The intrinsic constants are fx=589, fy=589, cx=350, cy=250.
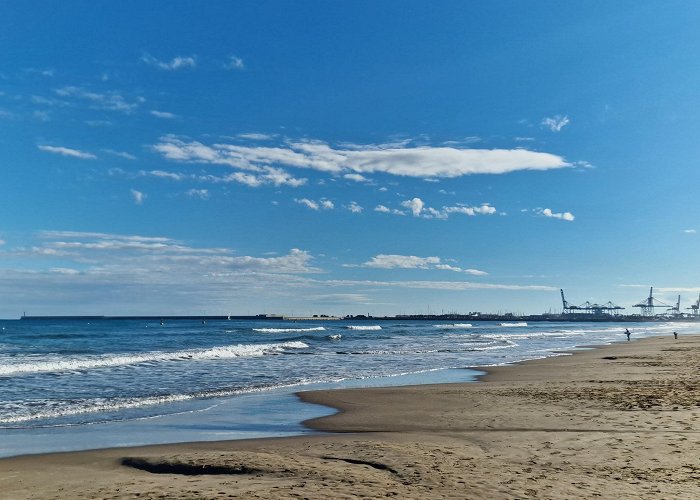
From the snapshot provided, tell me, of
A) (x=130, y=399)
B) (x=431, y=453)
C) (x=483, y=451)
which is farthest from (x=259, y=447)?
(x=130, y=399)

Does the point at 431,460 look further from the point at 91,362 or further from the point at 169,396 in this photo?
the point at 91,362

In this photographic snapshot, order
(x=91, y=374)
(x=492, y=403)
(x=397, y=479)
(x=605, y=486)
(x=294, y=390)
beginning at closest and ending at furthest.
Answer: (x=605, y=486), (x=397, y=479), (x=492, y=403), (x=294, y=390), (x=91, y=374)

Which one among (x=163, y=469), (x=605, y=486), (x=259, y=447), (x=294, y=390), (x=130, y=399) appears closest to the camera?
(x=605, y=486)

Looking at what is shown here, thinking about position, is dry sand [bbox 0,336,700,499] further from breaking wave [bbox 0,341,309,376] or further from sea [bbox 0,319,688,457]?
breaking wave [bbox 0,341,309,376]

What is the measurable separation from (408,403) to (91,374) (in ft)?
53.8

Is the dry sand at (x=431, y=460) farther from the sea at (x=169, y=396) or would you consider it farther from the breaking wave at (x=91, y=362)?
the breaking wave at (x=91, y=362)

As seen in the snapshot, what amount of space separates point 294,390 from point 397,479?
1324 cm

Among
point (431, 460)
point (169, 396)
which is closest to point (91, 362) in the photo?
point (169, 396)

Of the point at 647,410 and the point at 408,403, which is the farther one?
the point at 408,403

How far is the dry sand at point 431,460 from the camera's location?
26.2 feet

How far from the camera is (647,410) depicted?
1426cm

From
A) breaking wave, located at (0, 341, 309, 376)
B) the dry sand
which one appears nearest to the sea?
breaking wave, located at (0, 341, 309, 376)

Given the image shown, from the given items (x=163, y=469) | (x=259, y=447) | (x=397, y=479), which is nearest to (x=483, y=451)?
(x=397, y=479)

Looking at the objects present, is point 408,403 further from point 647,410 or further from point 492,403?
point 647,410
